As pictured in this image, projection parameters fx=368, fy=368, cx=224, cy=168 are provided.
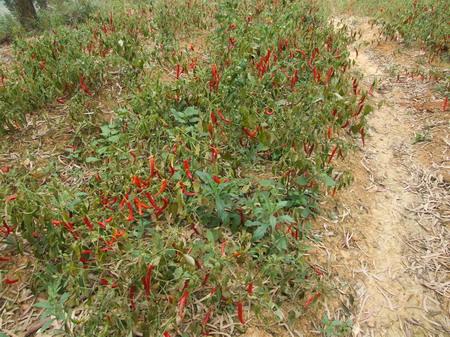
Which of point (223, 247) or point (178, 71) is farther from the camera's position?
point (178, 71)

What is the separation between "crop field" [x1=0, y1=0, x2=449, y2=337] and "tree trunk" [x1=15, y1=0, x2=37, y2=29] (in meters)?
2.99

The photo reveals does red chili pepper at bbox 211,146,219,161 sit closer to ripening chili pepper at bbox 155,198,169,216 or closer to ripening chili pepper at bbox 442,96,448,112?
ripening chili pepper at bbox 155,198,169,216

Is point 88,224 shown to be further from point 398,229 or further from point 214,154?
point 398,229

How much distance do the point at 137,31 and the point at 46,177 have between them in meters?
3.58

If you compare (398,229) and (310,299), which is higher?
(310,299)

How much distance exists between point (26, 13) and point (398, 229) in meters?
8.80

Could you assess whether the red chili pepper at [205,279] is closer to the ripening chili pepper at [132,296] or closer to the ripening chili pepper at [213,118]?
the ripening chili pepper at [132,296]

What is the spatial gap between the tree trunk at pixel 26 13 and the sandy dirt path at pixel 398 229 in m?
7.57

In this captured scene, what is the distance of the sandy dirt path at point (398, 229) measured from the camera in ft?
9.94

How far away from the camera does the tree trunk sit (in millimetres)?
8234

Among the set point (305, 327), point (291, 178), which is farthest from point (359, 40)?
point (305, 327)

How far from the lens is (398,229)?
3.68 m

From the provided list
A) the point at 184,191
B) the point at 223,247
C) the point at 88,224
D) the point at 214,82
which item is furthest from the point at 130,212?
the point at 214,82

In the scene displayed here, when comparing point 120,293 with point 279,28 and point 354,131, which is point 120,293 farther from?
point 279,28
